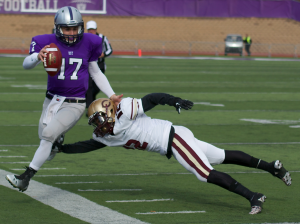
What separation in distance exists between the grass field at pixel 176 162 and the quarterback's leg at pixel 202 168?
160mm

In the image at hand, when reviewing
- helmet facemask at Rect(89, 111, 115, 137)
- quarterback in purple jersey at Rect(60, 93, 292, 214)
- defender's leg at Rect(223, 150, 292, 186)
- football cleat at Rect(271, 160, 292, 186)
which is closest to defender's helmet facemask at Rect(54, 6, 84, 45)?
quarterback in purple jersey at Rect(60, 93, 292, 214)

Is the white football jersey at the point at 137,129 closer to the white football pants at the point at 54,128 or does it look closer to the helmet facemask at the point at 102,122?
the helmet facemask at the point at 102,122

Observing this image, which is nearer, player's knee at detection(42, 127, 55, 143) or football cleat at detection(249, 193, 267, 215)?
football cleat at detection(249, 193, 267, 215)

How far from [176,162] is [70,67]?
2.20 meters

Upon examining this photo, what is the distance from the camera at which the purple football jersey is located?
5.72 m

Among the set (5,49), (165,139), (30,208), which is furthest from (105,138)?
(5,49)

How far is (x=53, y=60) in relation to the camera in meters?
5.33

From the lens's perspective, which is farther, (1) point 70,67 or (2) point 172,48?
(2) point 172,48

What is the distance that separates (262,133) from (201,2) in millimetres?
30904

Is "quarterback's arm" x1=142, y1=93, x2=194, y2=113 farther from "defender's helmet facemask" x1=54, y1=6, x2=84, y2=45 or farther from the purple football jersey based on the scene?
"defender's helmet facemask" x1=54, y1=6, x2=84, y2=45

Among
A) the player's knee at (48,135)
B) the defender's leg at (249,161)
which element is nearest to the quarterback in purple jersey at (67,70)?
the player's knee at (48,135)

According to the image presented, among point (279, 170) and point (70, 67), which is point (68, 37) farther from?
point (279, 170)

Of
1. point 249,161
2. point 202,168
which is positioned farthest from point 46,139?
point 249,161

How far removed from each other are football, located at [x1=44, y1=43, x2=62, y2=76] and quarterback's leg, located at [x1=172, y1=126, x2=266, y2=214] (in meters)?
1.24
